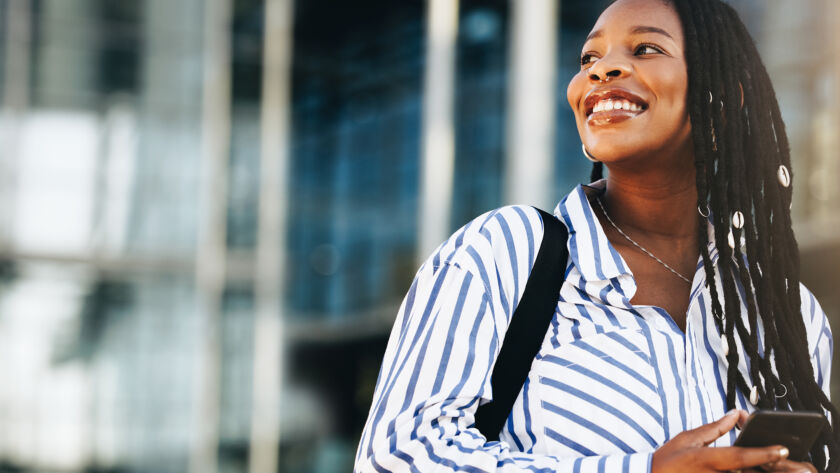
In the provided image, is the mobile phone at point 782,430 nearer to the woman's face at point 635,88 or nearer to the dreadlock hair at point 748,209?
the dreadlock hair at point 748,209

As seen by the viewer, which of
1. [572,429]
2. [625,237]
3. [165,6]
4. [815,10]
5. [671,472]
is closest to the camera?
[671,472]

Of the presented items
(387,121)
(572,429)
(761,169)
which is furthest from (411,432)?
(387,121)

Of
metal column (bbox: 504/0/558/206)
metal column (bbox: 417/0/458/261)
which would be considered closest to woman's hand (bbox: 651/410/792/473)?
metal column (bbox: 504/0/558/206)

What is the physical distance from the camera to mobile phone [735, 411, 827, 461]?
1.53 metres

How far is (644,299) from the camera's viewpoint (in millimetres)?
1962

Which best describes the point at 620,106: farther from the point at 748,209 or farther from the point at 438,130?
the point at 438,130

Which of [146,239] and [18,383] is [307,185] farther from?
[18,383]

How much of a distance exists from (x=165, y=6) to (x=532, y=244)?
37.0 ft

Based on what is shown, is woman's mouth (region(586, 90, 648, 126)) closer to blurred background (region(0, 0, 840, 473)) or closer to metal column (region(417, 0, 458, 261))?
metal column (region(417, 0, 458, 261))

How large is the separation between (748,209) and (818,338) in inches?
10.6

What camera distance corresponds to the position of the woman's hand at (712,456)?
1523 mm

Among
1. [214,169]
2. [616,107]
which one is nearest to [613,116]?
[616,107]

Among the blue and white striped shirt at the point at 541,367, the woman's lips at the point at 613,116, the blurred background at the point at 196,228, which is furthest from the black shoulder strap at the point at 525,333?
the blurred background at the point at 196,228

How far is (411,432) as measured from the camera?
1.59 m
